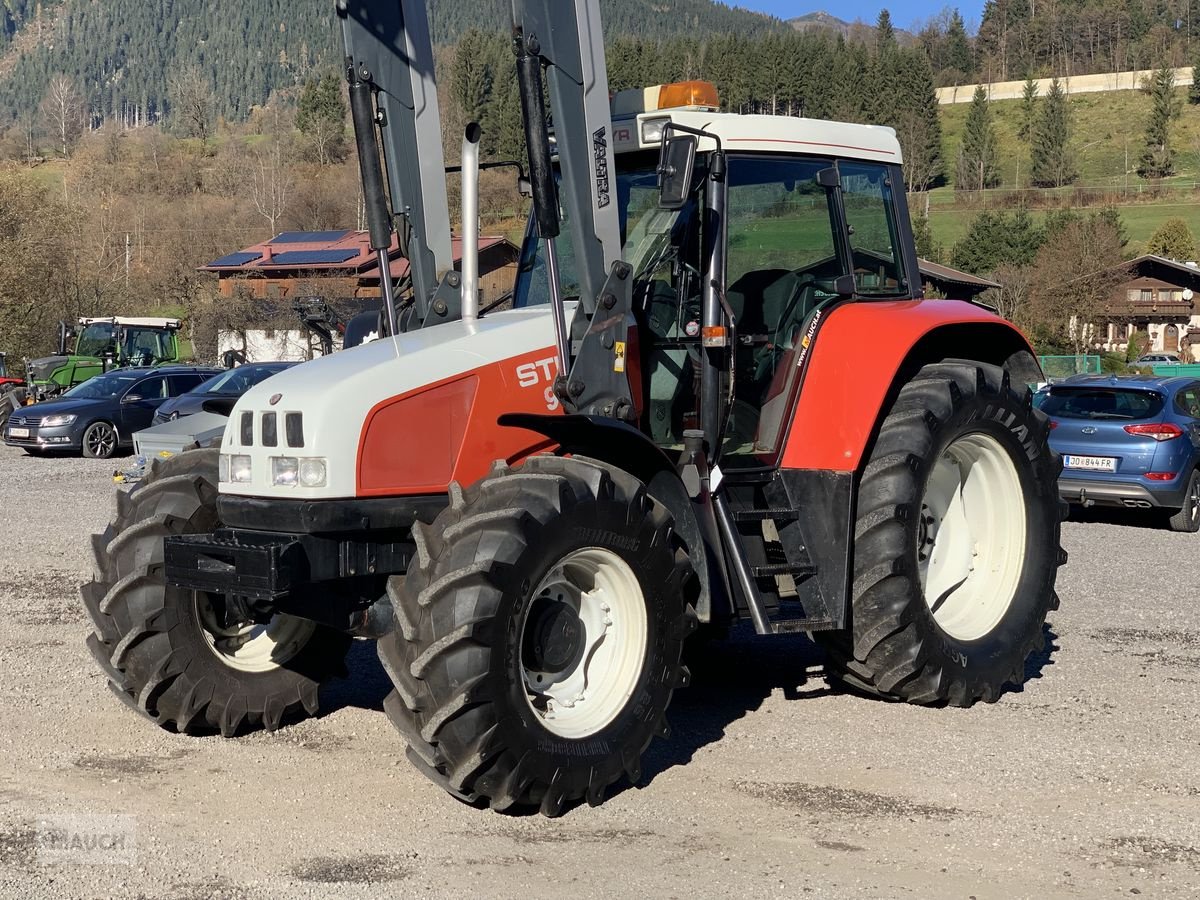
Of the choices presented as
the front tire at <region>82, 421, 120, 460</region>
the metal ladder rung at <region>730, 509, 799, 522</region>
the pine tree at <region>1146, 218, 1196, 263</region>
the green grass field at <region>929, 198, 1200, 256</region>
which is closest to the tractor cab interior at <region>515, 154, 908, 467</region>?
the metal ladder rung at <region>730, 509, 799, 522</region>

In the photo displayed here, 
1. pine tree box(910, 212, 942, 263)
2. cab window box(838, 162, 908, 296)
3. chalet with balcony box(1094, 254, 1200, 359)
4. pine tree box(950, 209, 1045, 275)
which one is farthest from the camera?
pine tree box(910, 212, 942, 263)

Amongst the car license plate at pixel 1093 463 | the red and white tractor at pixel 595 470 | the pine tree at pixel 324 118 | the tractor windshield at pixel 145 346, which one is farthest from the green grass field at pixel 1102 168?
the red and white tractor at pixel 595 470

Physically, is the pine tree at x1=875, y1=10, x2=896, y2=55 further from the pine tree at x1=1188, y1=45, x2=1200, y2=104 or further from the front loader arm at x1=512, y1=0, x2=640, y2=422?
the front loader arm at x1=512, y1=0, x2=640, y2=422

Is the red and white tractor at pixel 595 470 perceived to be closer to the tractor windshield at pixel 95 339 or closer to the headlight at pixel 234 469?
the headlight at pixel 234 469

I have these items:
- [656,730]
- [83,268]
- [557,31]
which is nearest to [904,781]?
[656,730]

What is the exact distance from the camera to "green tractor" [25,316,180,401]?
1355 inches

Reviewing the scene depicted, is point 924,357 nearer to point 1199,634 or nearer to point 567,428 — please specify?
point 567,428

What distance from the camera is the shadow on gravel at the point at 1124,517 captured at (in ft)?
54.7

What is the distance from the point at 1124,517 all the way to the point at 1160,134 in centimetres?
A: 10507

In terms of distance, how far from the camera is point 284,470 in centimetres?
554

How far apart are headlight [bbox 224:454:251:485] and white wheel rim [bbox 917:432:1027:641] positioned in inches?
148

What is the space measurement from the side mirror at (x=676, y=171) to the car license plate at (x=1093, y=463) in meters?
11.1

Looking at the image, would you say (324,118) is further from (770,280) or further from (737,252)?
(737,252)

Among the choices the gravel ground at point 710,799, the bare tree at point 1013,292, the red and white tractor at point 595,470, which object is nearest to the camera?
the gravel ground at point 710,799
